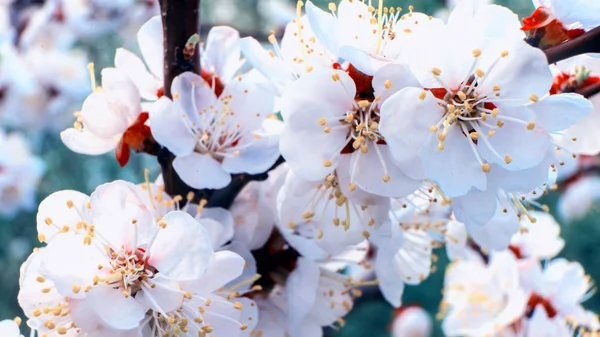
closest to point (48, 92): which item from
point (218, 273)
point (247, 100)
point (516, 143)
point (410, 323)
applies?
point (410, 323)

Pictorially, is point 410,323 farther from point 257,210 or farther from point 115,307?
point 115,307

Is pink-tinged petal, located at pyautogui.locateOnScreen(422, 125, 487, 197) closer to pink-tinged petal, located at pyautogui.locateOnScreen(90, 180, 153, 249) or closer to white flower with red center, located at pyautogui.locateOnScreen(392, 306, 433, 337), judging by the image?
pink-tinged petal, located at pyautogui.locateOnScreen(90, 180, 153, 249)

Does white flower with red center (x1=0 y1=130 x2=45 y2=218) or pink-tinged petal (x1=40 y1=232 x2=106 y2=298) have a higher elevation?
pink-tinged petal (x1=40 y1=232 x2=106 y2=298)

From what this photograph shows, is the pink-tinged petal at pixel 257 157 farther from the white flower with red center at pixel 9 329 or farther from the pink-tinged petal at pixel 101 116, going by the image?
the white flower with red center at pixel 9 329

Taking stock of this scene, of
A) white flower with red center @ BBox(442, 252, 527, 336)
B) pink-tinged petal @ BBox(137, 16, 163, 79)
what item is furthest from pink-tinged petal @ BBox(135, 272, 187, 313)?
white flower with red center @ BBox(442, 252, 527, 336)

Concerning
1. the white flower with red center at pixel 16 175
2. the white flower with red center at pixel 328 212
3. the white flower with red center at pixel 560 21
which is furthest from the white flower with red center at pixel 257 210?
the white flower with red center at pixel 16 175

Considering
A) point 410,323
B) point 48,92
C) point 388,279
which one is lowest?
point 410,323
